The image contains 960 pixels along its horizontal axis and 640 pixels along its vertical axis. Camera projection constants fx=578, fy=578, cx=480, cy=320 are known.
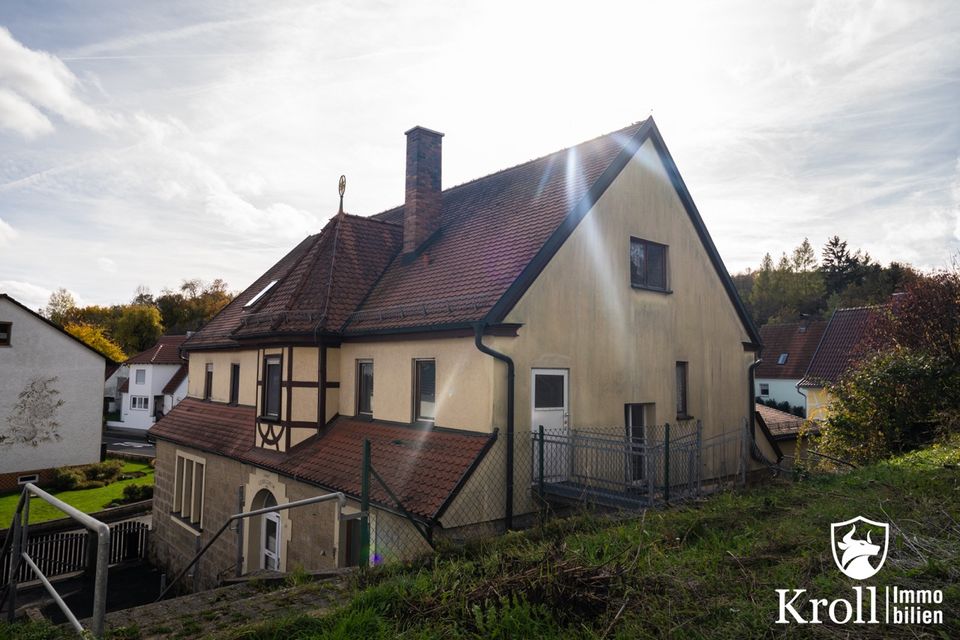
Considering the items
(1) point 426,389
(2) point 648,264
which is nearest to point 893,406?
(2) point 648,264

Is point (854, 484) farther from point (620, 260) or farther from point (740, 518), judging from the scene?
point (620, 260)

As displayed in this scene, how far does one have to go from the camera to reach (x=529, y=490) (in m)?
9.96

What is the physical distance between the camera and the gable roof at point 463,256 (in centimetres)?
1080

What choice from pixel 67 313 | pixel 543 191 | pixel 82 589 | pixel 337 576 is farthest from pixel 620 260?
pixel 67 313

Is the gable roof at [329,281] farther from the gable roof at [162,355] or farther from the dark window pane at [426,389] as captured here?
the gable roof at [162,355]

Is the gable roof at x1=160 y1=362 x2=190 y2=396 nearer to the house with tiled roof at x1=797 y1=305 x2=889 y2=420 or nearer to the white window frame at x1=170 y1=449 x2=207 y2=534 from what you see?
the white window frame at x1=170 y1=449 x2=207 y2=534

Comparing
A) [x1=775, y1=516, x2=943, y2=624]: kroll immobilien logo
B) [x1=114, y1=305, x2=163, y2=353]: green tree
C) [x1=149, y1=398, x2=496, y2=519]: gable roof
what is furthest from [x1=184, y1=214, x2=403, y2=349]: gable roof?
[x1=114, y1=305, x2=163, y2=353]: green tree

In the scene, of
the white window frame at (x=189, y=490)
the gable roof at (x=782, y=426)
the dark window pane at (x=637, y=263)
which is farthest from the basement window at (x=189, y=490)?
the gable roof at (x=782, y=426)

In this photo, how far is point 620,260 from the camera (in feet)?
40.0

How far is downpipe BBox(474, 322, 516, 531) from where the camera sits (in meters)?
9.55

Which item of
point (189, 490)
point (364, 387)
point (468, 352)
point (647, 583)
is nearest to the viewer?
point (647, 583)

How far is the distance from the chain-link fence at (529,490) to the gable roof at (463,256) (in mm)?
2412

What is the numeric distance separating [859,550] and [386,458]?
7563 millimetres

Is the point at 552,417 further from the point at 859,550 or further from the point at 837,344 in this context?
the point at 837,344
